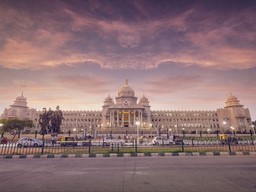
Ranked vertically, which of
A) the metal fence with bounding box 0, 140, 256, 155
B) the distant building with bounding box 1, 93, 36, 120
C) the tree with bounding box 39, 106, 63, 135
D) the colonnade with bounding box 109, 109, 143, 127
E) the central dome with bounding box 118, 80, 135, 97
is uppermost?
the central dome with bounding box 118, 80, 135, 97

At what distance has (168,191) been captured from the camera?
526 cm

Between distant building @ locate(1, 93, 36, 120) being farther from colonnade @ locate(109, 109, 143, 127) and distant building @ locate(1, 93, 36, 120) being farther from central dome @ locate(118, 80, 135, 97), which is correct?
central dome @ locate(118, 80, 135, 97)

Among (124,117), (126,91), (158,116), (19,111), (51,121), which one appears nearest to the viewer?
(51,121)

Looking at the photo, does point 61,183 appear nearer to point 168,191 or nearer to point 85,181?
point 85,181

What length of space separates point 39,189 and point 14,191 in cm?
68

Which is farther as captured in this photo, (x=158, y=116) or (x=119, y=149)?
(x=158, y=116)

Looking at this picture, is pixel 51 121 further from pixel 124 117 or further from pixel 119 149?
pixel 119 149

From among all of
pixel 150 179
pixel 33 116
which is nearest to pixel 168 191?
pixel 150 179

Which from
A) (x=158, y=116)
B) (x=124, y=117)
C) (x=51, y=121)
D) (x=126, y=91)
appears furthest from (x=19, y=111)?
(x=158, y=116)

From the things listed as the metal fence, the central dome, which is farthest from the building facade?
the metal fence

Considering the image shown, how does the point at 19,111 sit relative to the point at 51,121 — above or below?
above

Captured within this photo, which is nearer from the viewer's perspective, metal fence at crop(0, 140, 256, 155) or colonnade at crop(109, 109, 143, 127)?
metal fence at crop(0, 140, 256, 155)

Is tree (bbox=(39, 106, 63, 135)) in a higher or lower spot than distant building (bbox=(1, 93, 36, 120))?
lower

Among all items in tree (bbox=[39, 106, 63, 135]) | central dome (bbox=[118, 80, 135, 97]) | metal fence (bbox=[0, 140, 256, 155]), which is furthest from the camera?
central dome (bbox=[118, 80, 135, 97])
